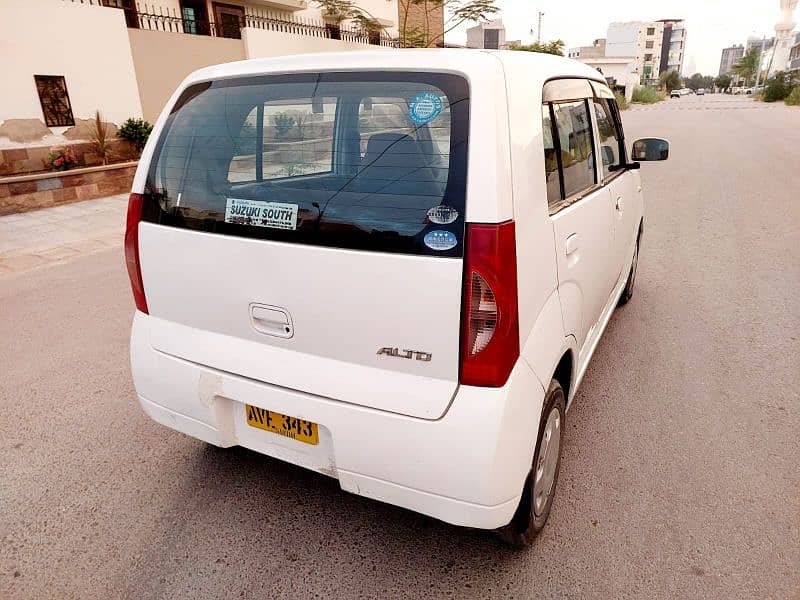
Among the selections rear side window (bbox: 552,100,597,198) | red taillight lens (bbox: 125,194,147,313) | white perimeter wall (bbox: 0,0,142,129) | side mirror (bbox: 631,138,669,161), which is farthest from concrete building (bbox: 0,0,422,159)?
rear side window (bbox: 552,100,597,198)

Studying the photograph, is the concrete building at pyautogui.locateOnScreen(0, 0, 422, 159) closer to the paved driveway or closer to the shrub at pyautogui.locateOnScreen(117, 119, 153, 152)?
the shrub at pyautogui.locateOnScreen(117, 119, 153, 152)

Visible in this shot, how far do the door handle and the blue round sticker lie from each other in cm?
77

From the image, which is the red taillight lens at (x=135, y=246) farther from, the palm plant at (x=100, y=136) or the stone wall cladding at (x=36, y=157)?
the palm plant at (x=100, y=136)

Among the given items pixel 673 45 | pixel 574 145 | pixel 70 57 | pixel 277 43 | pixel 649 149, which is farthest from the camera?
pixel 673 45

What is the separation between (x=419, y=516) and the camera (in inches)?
92.9

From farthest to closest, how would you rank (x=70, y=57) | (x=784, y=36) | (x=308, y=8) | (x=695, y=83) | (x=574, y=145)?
(x=695, y=83) → (x=784, y=36) → (x=308, y=8) → (x=70, y=57) → (x=574, y=145)

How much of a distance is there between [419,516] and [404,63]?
178 cm

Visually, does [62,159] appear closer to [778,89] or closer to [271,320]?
[271,320]

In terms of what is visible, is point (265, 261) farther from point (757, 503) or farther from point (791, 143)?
point (791, 143)

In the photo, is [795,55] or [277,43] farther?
[795,55]

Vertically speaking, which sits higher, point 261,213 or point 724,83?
point 724,83

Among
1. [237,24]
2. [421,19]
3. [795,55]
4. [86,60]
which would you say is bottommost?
[86,60]

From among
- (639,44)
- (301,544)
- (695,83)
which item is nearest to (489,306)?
(301,544)

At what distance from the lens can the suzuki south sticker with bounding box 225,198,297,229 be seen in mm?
1876
